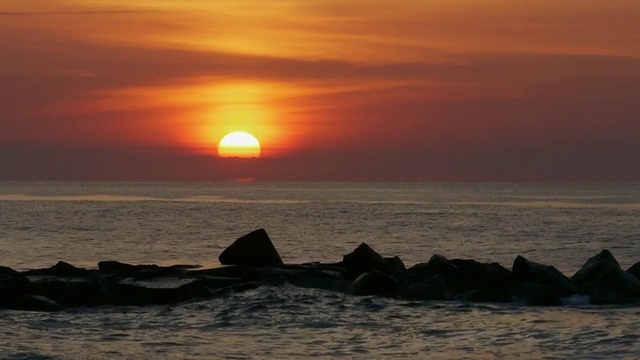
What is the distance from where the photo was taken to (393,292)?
28875 millimetres

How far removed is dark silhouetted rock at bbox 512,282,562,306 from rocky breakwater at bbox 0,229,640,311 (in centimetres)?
3

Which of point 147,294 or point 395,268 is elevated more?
point 395,268

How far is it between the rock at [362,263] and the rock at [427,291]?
2721 mm

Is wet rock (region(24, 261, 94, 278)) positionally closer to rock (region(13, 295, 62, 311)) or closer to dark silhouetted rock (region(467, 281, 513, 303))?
rock (region(13, 295, 62, 311))

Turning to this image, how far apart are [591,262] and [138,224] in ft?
168

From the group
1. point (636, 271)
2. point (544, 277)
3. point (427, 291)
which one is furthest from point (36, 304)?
point (636, 271)

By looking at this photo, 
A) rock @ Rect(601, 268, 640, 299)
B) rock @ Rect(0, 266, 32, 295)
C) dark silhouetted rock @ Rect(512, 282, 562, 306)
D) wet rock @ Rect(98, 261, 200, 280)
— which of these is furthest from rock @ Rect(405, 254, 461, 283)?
rock @ Rect(0, 266, 32, 295)

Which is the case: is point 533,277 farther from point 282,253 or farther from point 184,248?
point 184,248

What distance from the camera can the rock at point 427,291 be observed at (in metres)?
28.4

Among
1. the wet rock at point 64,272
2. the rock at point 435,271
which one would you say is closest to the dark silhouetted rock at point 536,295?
the rock at point 435,271

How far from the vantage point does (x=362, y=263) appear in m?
31.7

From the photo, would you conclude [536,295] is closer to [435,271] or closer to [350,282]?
[435,271]

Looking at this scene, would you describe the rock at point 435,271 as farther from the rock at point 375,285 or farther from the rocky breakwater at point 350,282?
the rock at point 375,285

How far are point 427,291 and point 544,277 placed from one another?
3261 mm
